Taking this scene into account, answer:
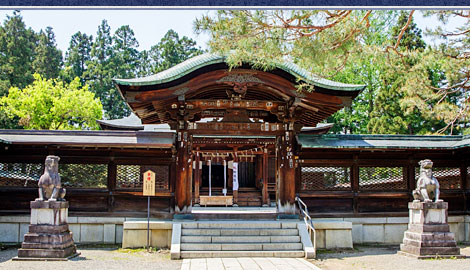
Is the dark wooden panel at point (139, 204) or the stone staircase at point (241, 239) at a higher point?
the dark wooden panel at point (139, 204)

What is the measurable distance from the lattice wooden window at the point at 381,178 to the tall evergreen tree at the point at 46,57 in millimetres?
38163

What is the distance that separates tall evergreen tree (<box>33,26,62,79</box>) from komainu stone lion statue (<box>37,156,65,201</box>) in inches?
1411

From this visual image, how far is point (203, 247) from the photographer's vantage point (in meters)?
11.7

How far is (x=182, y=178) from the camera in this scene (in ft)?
43.4

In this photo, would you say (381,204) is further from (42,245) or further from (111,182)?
(42,245)

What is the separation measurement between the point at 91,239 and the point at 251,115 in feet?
21.6

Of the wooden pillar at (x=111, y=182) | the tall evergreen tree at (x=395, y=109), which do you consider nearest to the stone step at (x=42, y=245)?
the wooden pillar at (x=111, y=182)

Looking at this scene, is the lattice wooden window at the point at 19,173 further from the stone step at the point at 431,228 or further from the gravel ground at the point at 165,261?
the stone step at the point at 431,228

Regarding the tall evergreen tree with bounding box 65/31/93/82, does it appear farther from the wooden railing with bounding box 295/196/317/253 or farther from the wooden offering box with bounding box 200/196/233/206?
the wooden railing with bounding box 295/196/317/253

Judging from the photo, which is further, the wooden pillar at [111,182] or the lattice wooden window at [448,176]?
the lattice wooden window at [448,176]

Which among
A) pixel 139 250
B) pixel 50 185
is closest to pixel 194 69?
pixel 50 185

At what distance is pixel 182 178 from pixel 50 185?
3.73 m

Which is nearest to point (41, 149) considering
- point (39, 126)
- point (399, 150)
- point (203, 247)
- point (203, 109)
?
point (203, 109)

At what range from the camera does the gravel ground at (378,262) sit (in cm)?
1029
